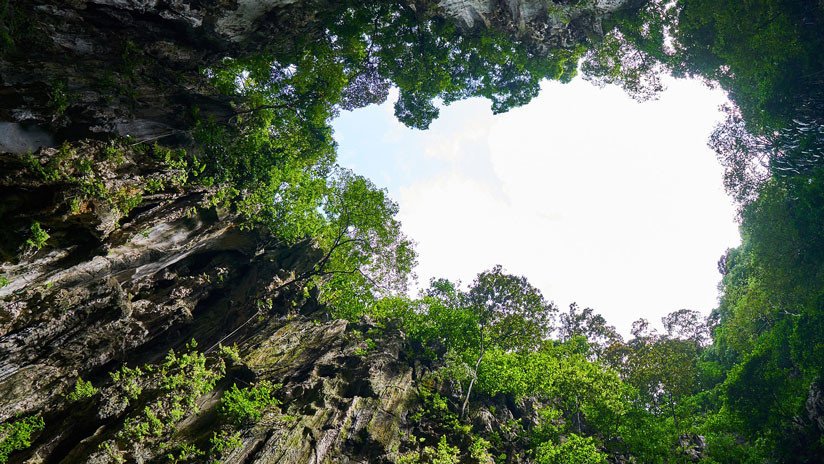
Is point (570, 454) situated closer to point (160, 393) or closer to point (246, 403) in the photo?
point (246, 403)

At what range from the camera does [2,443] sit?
14.0 metres

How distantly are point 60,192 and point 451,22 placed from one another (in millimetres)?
22272

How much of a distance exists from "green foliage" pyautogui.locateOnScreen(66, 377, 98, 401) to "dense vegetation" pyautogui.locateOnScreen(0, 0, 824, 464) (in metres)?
0.07

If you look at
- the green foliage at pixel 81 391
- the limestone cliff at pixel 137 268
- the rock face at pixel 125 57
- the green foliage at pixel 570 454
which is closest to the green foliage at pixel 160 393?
the limestone cliff at pixel 137 268

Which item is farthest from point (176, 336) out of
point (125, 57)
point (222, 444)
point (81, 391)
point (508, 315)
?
point (508, 315)

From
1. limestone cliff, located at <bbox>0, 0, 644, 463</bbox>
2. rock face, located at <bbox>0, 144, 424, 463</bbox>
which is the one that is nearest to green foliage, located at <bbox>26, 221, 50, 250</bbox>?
limestone cliff, located at <bbox>0, 0, 644, 463</bbox>

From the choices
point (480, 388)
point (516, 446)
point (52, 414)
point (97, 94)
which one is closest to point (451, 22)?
point (97, 94)

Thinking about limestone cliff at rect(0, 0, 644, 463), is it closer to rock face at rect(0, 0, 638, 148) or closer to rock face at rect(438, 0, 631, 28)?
rock face at rect(0, 0, 638, 148)

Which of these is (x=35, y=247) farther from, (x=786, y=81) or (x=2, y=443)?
(x=786, y=81)

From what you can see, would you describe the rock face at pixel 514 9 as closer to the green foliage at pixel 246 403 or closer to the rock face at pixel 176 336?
the rock face at pixel 176 336

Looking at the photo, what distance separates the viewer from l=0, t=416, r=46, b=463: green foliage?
46.1 ft

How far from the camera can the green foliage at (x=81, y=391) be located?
53.6ft

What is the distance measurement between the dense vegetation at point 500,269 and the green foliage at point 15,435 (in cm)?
169

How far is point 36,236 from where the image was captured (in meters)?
13.3
